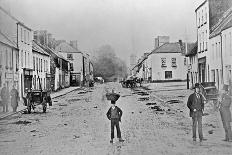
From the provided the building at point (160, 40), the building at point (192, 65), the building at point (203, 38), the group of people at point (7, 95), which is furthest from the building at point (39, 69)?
the building at point (203, 38)

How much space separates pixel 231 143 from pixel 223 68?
1028mm

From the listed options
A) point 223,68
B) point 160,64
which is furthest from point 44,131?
point 223,68

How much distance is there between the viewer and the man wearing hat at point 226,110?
16.5 feet

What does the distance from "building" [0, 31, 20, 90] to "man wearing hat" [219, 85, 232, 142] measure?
7.87 ft

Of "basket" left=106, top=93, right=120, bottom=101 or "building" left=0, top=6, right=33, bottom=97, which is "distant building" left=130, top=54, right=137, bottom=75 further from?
"building" left=0, top=6, right=33, bottom=97

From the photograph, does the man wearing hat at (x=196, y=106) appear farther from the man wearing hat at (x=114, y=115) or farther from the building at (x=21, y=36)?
the building at (x=21, y=36)

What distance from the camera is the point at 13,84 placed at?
4.68 metres

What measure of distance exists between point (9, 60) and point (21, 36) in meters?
0.34

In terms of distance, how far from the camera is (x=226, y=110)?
17.0ft

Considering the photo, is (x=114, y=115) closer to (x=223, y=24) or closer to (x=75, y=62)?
(x=75, y=62)

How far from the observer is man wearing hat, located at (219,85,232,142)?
16.5 feet

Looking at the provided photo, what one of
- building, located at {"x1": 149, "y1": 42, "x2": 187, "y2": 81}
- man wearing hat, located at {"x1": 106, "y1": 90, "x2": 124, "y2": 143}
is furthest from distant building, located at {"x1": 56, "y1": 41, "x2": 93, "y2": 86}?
building, located at {"x1": 149, "y1": 42, "x2": 187, "y2": 81}

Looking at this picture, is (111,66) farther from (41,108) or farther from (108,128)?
(41,108)

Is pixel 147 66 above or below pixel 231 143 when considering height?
above
